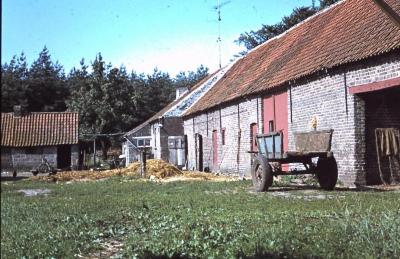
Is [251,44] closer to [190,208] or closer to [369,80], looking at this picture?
[369,80]

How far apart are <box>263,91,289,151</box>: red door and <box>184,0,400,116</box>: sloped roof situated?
0.55 metres

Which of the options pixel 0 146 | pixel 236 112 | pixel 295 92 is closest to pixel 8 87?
pixel 0 146

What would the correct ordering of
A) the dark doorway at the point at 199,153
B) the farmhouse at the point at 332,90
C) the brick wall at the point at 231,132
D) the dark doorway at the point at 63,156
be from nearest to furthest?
the farmhouse at the point at 332,90
the brick wall at the point at 231,132
the dark doorway at the point at 63,156
the dark doorway at the point at 199,153

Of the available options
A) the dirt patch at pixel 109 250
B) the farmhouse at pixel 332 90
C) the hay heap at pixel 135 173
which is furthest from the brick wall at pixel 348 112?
the hay heap at pixel 135 173

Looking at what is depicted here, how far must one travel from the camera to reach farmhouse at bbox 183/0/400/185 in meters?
14.2

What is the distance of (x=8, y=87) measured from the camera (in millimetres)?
2076

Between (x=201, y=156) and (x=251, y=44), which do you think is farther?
(x=251, y=44)

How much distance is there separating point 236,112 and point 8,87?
22.7 metres

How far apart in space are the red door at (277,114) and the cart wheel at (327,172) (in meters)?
5.32

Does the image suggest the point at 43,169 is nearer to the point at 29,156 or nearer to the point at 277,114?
the point at 29,156

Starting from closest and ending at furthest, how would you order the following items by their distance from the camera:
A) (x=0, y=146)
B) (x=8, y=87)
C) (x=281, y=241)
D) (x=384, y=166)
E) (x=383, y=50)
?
(x=0, y=146) → (x=8, y=87) → (x=281, y=241) → (x=383, y=50) → (x=384, y=166)

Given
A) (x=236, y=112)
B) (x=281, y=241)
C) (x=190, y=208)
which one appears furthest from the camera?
(x=236, y=112)

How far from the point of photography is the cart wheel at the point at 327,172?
13.6 m

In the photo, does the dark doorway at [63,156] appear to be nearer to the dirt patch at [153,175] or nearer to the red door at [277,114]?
the dirt patch at [153,175]
